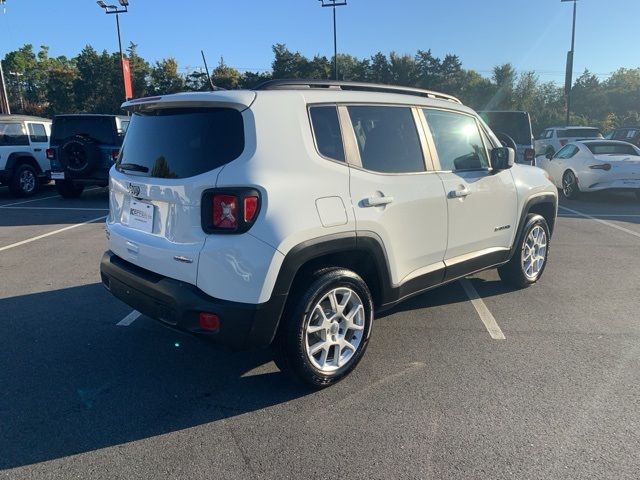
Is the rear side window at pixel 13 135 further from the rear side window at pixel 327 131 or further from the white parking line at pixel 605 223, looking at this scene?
the white parking line at pixel 605 223

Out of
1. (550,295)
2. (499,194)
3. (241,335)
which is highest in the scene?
(499,194)

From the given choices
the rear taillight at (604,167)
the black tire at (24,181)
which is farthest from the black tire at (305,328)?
the black tire at (24,181)

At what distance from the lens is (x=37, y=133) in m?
13.1

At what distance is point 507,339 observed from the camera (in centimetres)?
403

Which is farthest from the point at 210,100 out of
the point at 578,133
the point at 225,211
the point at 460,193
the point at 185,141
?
the point at 578,133

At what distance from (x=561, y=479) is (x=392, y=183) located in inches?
78.3

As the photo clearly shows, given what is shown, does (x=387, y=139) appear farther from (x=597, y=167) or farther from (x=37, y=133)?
(x=37, y=133)

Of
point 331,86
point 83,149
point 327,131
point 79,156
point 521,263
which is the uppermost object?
point 331,86

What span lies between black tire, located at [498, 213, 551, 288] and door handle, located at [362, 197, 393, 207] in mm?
2186

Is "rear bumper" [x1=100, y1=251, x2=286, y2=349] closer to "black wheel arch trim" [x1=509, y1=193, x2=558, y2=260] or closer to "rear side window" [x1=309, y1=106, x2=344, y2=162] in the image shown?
"rear side window" [x1=309, y1=106, x2=344, y2=162]

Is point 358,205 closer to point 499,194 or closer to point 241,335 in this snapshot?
point 241,335

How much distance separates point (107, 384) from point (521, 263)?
13.2ft

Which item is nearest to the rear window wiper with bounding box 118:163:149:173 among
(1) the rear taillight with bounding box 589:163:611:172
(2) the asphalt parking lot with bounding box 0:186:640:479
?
(2) the asphalt parking lot with bounding box 0:186:640:479

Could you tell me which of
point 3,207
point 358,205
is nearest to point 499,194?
point 358,205
